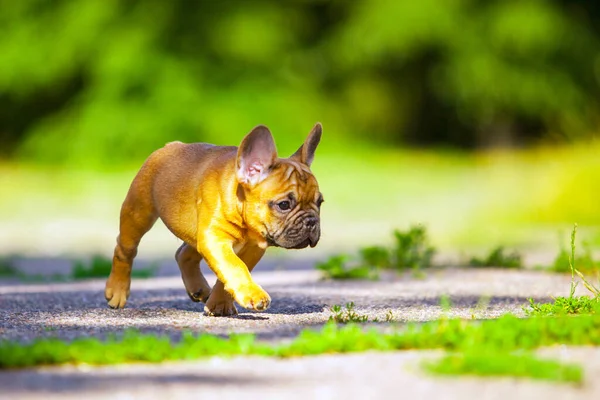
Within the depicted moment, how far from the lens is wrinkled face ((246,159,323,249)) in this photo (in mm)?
5797

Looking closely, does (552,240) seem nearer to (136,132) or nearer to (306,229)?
(306,229)

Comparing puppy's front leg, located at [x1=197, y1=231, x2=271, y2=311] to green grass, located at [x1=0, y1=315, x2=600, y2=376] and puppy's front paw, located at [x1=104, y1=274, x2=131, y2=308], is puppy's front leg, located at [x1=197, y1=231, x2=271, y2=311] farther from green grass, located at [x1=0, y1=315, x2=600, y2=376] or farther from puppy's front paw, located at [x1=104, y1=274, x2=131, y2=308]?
puppy's front paw, located at [x1=104, y1=274, x2=131, y2=308]

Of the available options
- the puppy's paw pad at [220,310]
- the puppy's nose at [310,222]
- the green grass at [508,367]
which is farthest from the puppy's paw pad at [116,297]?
the green grass at [508,367]

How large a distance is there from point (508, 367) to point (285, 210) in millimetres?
2084

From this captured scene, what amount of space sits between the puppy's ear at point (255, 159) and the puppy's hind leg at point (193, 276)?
918 mm

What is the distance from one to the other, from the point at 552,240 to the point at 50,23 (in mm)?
16029

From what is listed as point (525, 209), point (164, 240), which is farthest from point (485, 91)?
point (164, 240)

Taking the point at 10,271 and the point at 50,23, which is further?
the point at 50,23

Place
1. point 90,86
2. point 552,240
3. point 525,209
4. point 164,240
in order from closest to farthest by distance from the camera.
A: point 552,240, point 164,240, point 525,209, point 90,86

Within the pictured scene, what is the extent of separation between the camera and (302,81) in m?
24.5

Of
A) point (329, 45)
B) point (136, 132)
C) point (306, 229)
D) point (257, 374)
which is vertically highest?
point (329, 45)

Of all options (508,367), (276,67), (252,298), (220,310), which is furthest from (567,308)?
(276,67)

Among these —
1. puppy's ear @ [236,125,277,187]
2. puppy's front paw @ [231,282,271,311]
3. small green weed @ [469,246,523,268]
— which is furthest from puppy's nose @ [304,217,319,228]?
small green weed @ [469,246,523,268]

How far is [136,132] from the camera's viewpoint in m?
22.2
